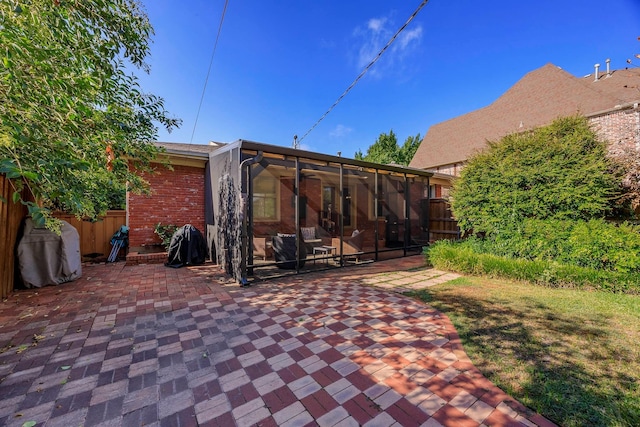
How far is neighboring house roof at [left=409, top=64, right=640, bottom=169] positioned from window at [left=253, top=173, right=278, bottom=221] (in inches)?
379

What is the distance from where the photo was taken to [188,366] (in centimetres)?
233

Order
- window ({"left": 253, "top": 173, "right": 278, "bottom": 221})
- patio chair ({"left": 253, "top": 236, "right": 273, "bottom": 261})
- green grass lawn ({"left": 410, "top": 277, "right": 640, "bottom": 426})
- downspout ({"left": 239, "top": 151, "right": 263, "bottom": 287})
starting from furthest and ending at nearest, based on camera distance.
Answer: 1. window ({"left": 253, "top": 173, "right": 278, "bottom": 221})
2. patio chair ({"left": 253, "top": 236, "right": 273, "bottom": 261})
3. downspout ({"left": 239, "top": 151, "right": 263, "bottom": 287})
4. green grass lawn ({"left": 410, "top": 277, "right": 640, "bottom": 426})

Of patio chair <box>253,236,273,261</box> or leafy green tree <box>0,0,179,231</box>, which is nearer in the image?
leafy green tree <box>0,0,179,231</box>

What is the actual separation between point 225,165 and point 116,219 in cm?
446

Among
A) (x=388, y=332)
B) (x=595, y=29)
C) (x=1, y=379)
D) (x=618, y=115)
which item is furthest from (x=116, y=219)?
(x=618, y=115)

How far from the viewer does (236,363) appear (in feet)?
7.79

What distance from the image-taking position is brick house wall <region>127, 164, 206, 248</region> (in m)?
6.86

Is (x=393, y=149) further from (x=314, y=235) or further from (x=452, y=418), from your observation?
(x=452, y=418)

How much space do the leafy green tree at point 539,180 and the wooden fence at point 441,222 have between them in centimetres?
201

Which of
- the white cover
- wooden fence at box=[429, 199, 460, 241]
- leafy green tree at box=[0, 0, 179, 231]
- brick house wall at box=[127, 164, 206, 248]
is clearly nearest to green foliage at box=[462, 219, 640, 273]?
wooden fence at box=[429, 199, 460, 241]

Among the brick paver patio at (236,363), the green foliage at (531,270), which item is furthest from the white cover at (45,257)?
the green foliage at (531,270)

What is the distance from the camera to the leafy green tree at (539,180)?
5133 mm

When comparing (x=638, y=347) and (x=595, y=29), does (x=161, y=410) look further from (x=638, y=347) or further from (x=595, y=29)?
(x=595, y=29)

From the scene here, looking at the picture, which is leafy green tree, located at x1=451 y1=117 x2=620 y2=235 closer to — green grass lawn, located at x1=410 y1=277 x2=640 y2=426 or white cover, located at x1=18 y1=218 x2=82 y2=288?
green grass lawn, located at x1=410 y1=277 x2=640 y2=426
